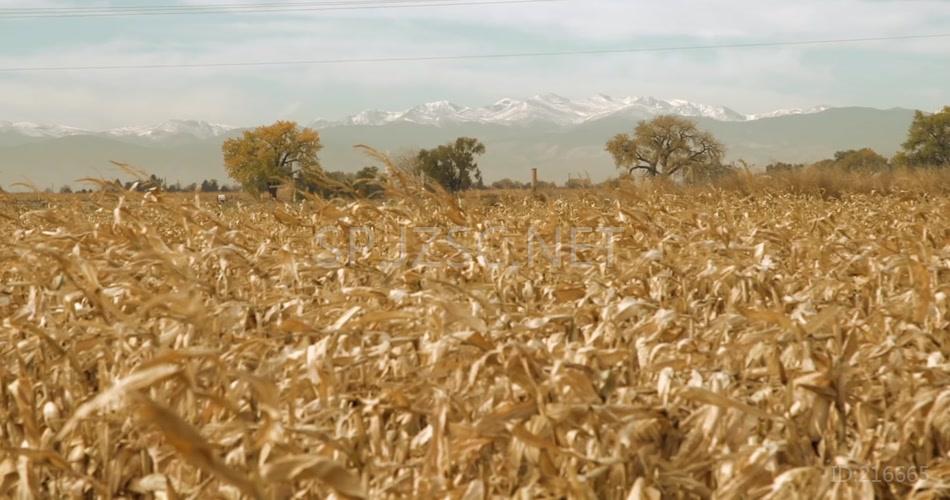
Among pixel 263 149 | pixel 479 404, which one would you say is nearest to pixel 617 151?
pixel 263 149

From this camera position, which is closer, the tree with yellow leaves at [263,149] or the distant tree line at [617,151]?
the distant tree line at [617,151]

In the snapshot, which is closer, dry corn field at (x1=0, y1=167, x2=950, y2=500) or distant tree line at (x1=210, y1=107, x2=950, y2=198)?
dry corn field at (x1=0, y1=167, x2=950, y2=500)

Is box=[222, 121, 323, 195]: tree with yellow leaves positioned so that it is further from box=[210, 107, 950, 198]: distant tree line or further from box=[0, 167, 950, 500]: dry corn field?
box=[0, 167, 950, 500]: dry corn field

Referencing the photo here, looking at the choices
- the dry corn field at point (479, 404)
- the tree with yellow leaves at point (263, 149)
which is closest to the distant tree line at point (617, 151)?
the tree with yellow leaves at point (263, 149)

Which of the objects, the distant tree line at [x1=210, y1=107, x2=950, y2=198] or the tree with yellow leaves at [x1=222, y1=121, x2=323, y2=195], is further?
the tree with yellow leaves at [x1=222, y1=121, x2=323, y2=195]

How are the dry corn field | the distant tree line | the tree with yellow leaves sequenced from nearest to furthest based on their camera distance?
the dry corn field
the distant tree line
the tree with yellow leaves

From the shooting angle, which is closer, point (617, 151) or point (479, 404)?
point (479, 404)

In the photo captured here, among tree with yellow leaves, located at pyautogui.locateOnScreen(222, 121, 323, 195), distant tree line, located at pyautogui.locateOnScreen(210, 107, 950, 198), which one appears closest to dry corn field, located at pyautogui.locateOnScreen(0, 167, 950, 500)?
distant tree line, located at pyautogui.locateOnScreen(210, 107, 950, 198)

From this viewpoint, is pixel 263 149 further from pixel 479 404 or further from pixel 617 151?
pixel 479 404

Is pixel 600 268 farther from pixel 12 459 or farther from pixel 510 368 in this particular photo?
pixel 12 459

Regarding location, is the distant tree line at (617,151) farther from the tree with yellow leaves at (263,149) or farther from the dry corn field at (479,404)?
the dry corn field at (479,404)

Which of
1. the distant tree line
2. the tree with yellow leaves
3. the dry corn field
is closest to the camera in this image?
the dry corn field

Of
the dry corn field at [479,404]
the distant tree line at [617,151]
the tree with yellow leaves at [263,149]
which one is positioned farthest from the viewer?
the tree with yellow leaves at [263,149]

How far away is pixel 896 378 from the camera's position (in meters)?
2.90
